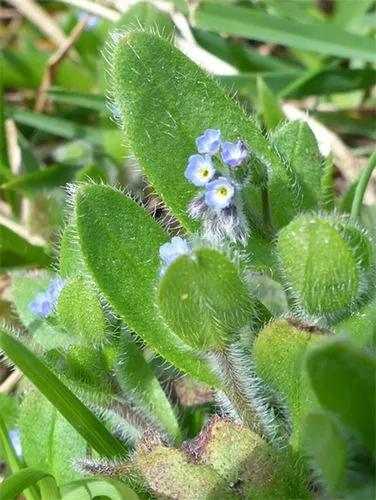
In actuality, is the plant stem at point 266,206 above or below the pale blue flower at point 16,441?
above

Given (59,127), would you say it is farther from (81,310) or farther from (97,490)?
(97,490)

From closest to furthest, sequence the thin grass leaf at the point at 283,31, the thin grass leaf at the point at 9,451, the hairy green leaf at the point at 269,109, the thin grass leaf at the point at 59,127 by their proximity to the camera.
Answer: the thin grass leaf at the point at 9,451
the hairy green leaf at the point at 269,109
the thin grass leaf at the point at 283,31
the thin grass leaf at the point at 59,127

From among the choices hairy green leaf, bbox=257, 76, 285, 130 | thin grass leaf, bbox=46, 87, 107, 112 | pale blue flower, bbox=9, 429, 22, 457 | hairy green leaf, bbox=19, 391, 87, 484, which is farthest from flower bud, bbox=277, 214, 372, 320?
thin grass leaf, bbox=46, 87, 107, 112

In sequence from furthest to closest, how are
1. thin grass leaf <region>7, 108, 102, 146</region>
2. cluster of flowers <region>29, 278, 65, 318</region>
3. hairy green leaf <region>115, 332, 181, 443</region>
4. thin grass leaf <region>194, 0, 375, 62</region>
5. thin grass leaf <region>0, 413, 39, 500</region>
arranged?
thin grass leaf <region>7, 108, 102, 146</region> → thin grass leaf <region>194, 0, 375, 62</region> → hairy green leaf <region>115, 332, 181, 443</region> → cluster of flowers <region>29, 278, 65, 318</region> → thin grass leaf <region>0, 413, 39, 500</region>

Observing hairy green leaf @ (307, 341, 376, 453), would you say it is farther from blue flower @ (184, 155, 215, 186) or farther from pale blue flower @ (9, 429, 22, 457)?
pale blue flower @ (9, 429, 22, 457)

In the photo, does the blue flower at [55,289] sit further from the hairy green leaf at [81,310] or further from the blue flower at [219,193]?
the blue flower at [219,193]

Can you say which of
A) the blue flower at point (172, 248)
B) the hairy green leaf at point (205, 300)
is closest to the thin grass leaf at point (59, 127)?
the blue flower at point (172, 248)

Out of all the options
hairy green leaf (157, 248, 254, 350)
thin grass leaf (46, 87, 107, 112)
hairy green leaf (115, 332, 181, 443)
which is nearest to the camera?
hairy green leaf (157, 248, 254, 350)
